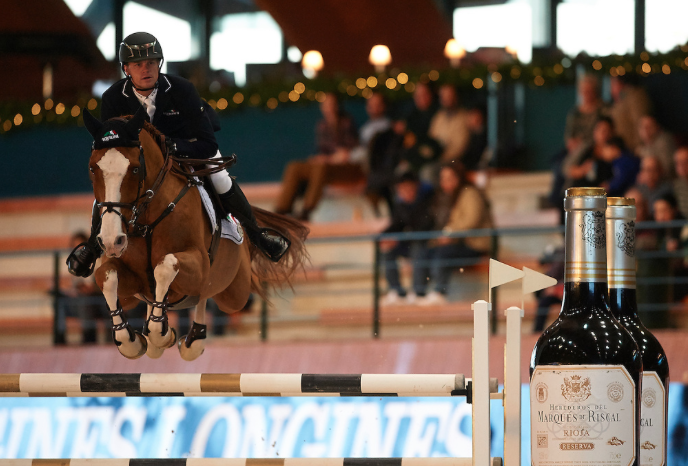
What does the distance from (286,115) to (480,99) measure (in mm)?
1487

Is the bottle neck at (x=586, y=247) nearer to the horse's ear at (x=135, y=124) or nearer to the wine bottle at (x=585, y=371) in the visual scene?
the wine bottle at (x=585, y=371)

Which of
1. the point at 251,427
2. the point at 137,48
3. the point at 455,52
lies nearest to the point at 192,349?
the point at 137,48

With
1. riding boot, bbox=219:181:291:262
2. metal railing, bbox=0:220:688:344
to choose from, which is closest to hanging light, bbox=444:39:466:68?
metal railing, bbox=0:220:688:344

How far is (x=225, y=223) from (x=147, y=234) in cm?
35

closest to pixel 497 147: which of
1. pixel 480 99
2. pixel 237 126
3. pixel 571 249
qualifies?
pixel 480 99

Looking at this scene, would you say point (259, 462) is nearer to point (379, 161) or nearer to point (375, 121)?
point (379, 161)

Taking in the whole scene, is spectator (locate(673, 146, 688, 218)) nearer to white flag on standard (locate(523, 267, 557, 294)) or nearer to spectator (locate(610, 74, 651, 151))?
spectator (locate(610, 74, 651, 151))

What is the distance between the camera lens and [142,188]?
2.43 metres

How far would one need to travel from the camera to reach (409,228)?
5441 millimetres

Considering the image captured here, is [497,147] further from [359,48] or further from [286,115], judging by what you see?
[359,48]

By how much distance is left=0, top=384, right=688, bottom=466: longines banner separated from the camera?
155 inches

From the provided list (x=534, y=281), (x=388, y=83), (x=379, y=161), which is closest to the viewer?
(x=534, y=281)

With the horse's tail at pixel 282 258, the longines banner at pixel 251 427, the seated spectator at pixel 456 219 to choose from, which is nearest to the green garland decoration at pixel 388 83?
the seated spectator at pixel 456 219

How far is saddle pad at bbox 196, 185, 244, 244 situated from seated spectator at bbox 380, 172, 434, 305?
2.17m
